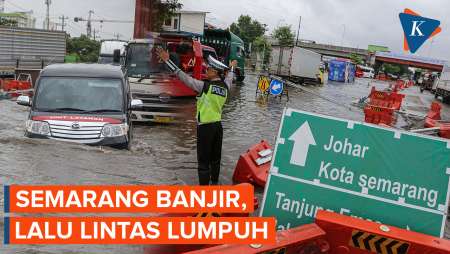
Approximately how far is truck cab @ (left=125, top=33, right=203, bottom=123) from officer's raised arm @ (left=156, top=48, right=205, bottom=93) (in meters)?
5.33

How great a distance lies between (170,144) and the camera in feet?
38.5

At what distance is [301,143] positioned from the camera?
4969mm

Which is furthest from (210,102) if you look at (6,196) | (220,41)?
(220,41)

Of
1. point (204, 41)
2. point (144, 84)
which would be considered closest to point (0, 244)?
point (144, 84)

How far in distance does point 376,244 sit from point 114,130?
5.86 m

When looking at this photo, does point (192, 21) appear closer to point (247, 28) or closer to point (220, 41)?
point (220, 41)

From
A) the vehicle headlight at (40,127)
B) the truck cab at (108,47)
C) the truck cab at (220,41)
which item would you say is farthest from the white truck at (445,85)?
the vehicle headlight at (40,127)

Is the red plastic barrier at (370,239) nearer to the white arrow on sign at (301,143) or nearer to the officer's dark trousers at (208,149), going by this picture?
the white arrow on sign at (301,143)

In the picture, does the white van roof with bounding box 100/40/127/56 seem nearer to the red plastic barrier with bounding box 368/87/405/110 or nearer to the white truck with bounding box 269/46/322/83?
the red plastic barrier with bounding box 368/87/405/110

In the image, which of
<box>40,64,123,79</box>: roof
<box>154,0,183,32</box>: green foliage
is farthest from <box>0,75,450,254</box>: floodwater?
<box>154,0,183,32</box>: green foliage

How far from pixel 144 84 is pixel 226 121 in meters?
2.91

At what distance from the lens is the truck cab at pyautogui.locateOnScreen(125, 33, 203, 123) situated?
572 inches

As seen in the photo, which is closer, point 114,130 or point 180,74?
point 180,74

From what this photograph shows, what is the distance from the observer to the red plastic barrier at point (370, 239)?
407 cm
